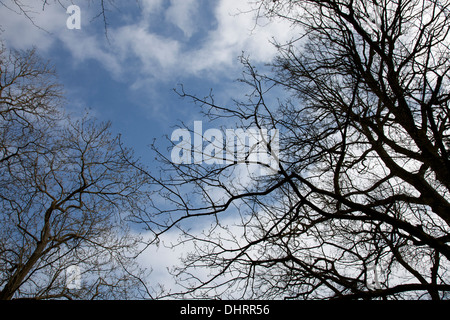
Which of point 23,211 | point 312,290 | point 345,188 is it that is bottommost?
point 312,290

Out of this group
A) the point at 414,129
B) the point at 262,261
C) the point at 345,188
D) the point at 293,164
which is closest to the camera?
the point at 414,129

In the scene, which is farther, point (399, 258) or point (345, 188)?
point (345, 188)

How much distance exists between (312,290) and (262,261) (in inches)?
27.8

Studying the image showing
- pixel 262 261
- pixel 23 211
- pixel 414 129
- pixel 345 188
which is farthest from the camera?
pixel 23 211

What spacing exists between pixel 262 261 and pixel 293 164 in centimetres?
126
